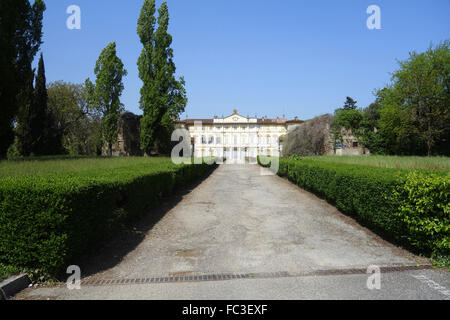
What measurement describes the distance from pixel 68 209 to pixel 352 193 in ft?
19.9

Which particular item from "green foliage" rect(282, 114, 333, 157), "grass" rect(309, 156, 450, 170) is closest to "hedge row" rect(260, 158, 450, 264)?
"grass" rect(309, 156, 450, 170)

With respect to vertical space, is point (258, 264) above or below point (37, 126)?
below

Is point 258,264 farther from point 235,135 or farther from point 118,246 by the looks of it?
point 235,135

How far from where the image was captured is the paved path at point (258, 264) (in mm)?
3320

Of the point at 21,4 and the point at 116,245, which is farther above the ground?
the point at 21,4

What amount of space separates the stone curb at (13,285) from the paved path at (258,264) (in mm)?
126

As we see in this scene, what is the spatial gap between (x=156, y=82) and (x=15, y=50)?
1394 centimetres

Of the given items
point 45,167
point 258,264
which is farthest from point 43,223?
point 45,167

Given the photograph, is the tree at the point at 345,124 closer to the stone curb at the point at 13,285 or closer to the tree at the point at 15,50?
the tree at the point at 15,50

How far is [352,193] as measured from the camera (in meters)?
6.82

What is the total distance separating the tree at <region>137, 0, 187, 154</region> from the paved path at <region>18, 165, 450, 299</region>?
23.0 m

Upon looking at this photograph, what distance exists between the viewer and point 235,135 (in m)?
75.3

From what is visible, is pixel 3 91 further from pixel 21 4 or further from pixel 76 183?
pixel 76 183
